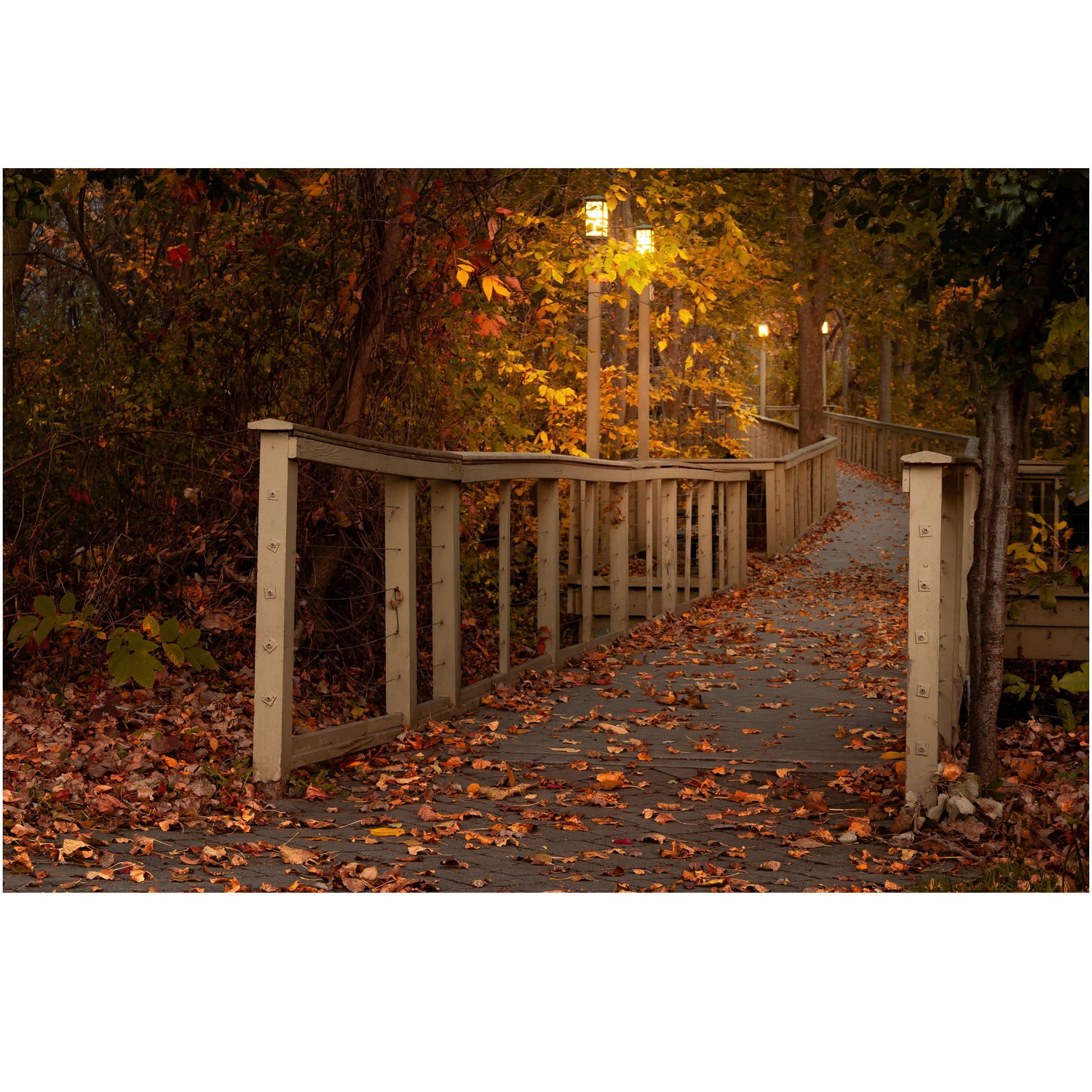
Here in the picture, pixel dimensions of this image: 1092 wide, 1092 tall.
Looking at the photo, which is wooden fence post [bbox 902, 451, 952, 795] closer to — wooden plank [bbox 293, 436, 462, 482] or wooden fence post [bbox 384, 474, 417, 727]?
wooden plank [bbox 293, 436, 462, 482]

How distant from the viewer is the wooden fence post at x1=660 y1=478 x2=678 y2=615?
456 inches

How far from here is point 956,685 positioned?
618 centimetres

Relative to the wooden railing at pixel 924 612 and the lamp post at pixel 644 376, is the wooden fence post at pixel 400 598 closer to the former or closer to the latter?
the wooden railing at pixel 924 612

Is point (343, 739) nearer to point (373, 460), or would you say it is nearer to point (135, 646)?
point (135, 646)

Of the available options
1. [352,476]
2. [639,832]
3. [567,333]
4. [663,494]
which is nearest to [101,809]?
[639,832]

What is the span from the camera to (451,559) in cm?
700

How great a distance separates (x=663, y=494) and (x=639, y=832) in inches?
277

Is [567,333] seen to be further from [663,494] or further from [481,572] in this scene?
[481,572]

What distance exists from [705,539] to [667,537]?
123 centimetres

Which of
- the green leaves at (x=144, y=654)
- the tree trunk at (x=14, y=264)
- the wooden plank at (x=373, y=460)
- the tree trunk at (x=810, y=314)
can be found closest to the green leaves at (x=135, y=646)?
the green leaves at (x=144, y=654)

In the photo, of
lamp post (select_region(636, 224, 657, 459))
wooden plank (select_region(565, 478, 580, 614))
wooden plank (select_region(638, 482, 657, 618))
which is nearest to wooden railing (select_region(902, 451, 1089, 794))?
wooden plank (select_region(638, 482, 657, 618))

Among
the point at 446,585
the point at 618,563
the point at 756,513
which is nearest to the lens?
the point at 446,585

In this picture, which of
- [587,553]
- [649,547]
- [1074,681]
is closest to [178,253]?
[587,553]

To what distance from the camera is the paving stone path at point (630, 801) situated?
4.25 meters
